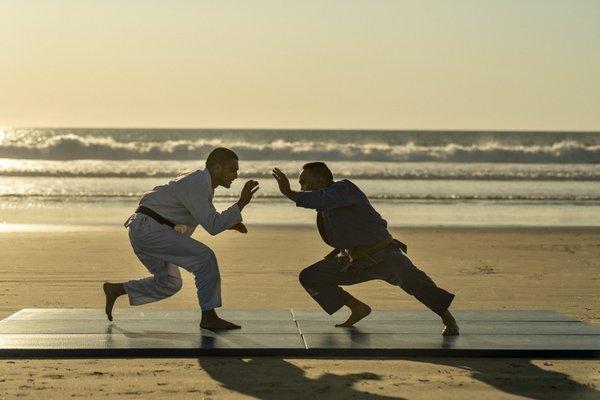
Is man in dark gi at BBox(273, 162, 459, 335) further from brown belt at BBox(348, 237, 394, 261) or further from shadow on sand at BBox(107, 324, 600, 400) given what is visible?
shadow on sand at BBox(107, 324, 600, 400)

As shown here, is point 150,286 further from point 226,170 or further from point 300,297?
point 300,297

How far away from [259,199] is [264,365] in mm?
18110

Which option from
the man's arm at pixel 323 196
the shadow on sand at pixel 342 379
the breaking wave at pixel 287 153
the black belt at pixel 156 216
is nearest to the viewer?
the shadow on sand at pixel 342 379

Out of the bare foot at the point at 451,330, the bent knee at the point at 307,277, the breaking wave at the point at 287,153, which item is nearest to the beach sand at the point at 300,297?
the bare foot at the point at 451,330

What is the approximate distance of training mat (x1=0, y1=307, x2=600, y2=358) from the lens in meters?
6.93

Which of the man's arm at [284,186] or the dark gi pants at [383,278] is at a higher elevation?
the man's arm at [284,186]

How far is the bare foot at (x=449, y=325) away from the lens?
746 centimetres

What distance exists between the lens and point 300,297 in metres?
10.5

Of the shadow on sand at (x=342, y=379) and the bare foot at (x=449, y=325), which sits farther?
the bare foot at (x=449, y=325)

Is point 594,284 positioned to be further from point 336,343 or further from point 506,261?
point 336,343

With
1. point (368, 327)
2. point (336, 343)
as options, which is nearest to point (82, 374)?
point (336, 343)

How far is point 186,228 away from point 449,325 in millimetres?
1971

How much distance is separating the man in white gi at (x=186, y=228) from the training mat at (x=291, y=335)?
28 cm

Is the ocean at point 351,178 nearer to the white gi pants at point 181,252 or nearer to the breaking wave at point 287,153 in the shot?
the breaking wave at point 287,153
